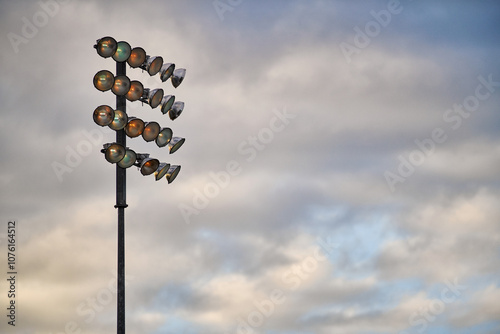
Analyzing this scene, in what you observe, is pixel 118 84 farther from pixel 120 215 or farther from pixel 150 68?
pixel 120 215

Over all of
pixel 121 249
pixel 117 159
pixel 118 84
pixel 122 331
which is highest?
pixel 118 84

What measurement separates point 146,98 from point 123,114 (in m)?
0.95

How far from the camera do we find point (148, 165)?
65.2 ft

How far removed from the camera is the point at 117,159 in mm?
19266

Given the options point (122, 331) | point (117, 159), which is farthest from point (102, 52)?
point (122, 331)

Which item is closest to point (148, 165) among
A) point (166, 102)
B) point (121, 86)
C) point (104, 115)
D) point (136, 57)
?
point (104, 115)

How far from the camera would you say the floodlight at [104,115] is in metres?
19.1

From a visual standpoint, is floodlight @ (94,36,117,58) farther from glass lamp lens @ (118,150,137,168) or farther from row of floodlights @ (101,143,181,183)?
glass lamp lens @ (118,150,137,168)

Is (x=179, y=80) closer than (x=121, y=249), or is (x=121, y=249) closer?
(x=121, y=249)

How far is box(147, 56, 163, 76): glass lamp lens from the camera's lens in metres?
20.4

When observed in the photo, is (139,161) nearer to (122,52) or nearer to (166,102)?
(166,102)

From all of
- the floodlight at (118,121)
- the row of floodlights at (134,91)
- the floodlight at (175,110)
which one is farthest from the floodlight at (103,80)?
the floodlight at (175,110)

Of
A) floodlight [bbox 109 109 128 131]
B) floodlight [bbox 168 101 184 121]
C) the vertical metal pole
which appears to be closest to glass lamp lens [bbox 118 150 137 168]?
the vertical metal pole

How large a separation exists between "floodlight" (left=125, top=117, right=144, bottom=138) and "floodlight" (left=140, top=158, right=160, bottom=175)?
23.2 inches
